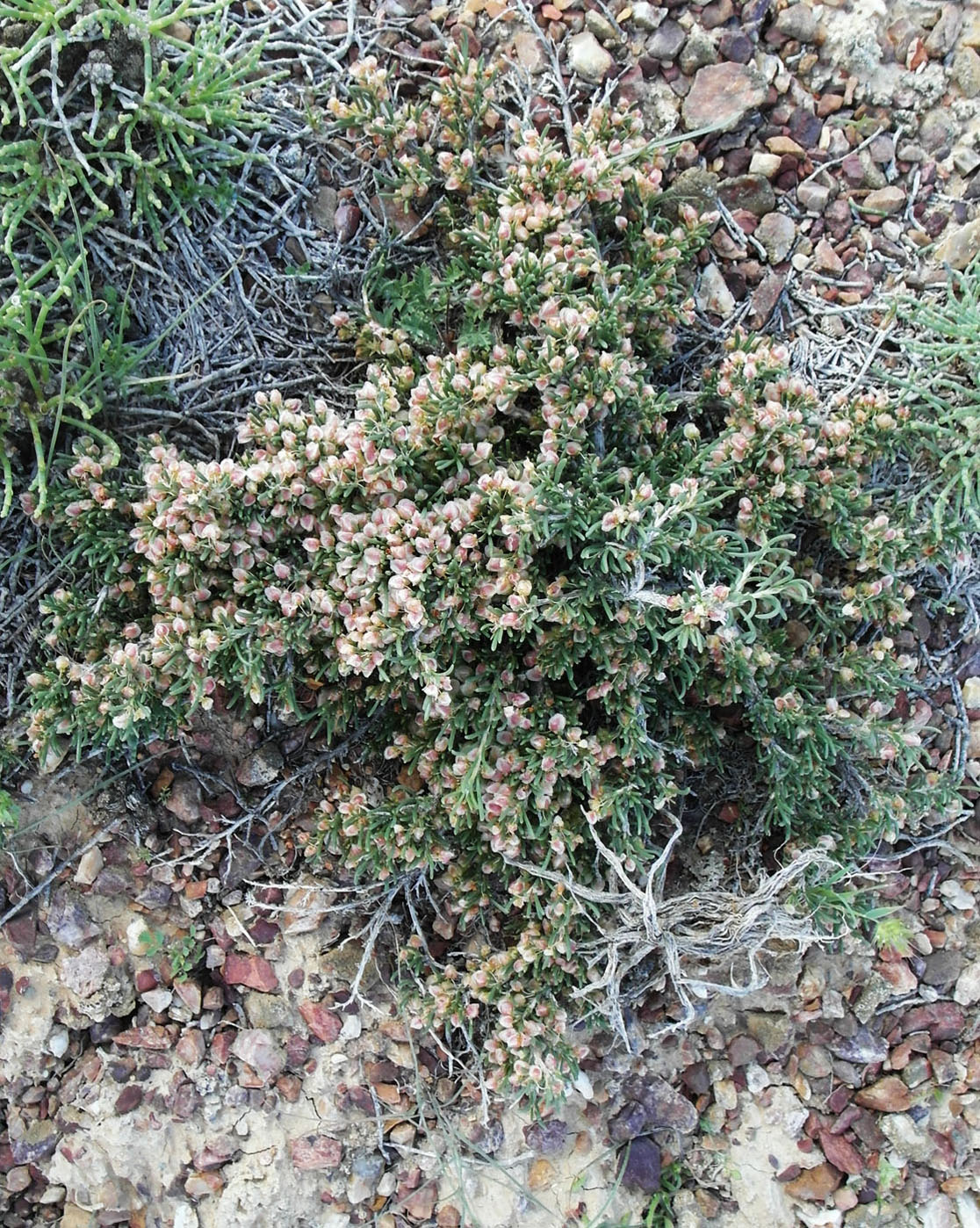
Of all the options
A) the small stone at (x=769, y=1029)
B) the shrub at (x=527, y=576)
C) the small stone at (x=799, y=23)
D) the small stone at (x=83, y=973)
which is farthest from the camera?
the small stone at (x=769, y=1029)

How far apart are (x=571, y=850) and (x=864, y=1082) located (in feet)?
5.42

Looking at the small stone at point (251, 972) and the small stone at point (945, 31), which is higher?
the small stone at point (945, 31)

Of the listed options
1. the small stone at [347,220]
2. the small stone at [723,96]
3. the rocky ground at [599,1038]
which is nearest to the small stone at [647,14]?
the rocky ground at [599,1038]

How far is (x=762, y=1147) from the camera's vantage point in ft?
11.9

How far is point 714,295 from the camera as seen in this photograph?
11.2 ft

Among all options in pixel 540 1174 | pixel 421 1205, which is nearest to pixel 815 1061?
pixel 540 1174

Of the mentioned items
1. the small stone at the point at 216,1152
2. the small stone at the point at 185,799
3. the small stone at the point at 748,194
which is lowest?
the small stone at the point at 216,1152

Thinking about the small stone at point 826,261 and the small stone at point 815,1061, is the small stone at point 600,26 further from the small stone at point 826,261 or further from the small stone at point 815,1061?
the small stone at point 815,1061

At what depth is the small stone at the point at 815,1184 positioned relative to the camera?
3.60 metres

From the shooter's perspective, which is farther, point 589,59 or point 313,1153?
point 313,1153

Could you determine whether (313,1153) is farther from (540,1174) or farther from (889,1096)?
(889,1096)

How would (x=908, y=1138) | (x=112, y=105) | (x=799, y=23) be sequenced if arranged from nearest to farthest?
(x=112, y=105), (x=799, y=23), (x=908, y=1138)

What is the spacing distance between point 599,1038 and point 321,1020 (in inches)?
38.8

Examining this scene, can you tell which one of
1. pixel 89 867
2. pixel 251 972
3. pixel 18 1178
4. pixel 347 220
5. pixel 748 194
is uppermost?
pixel 748 194
